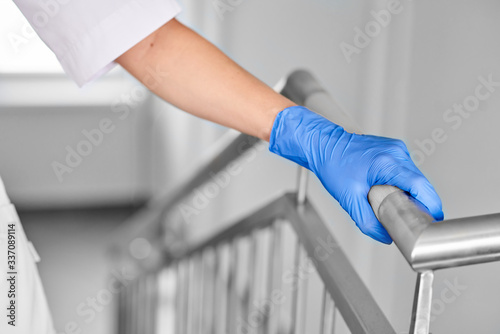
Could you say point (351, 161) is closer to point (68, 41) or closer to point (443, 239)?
point (443, 239)

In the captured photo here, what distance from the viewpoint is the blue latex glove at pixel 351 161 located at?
0.85m

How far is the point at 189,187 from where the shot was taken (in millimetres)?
1734

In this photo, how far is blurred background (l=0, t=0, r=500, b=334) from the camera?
1878 millimetres

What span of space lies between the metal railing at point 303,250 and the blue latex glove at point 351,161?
0.03 meters

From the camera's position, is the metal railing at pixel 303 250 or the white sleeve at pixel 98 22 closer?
the metal railing at pixel 303 250

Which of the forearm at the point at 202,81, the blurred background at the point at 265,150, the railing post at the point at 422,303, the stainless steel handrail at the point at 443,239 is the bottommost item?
the railing post at the point at 422,303

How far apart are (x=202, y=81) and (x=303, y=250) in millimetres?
531

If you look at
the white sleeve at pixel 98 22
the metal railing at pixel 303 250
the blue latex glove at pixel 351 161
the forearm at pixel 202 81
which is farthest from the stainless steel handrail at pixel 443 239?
the white sleeve at pixel 98 22

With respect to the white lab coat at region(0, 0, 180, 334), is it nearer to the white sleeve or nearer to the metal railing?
the white sleeve

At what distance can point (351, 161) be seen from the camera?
0.97 m

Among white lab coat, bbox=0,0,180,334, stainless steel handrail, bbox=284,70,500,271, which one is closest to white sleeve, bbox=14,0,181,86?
white lab coat, bbox=0,0,180,334

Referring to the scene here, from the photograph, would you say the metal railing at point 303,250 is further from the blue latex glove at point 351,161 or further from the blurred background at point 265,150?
the blurred background at point 265,150

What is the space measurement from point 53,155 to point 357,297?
3.65 metres

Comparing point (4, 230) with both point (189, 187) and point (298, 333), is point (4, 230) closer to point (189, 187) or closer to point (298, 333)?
point (298, 333)
